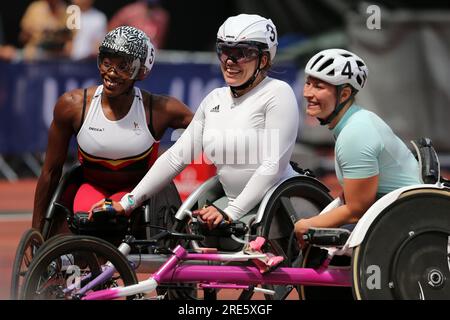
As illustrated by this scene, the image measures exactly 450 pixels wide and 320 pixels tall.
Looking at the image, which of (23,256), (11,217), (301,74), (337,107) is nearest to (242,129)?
(337,107)

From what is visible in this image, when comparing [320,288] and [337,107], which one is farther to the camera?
[320,288]

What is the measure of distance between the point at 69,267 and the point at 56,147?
4.33 ft

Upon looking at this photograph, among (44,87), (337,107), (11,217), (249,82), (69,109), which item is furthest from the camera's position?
(44,87)

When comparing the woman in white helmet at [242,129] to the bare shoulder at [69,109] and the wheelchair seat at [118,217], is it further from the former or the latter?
the bare shoulder at [69,109]

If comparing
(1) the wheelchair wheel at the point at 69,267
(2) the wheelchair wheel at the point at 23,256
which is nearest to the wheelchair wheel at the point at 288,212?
(1) the wheelchair wheel at the point at 69,267

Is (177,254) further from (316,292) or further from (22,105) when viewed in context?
(22,105)

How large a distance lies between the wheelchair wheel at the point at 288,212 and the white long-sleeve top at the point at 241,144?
0.08 m

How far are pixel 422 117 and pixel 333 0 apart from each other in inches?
107

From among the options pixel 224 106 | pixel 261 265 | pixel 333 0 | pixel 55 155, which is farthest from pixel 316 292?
pixel 333 0

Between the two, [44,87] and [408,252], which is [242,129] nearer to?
[408,252]

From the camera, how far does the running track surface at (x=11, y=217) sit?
32.5 feet

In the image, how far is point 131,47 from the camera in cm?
727

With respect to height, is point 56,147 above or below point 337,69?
below
